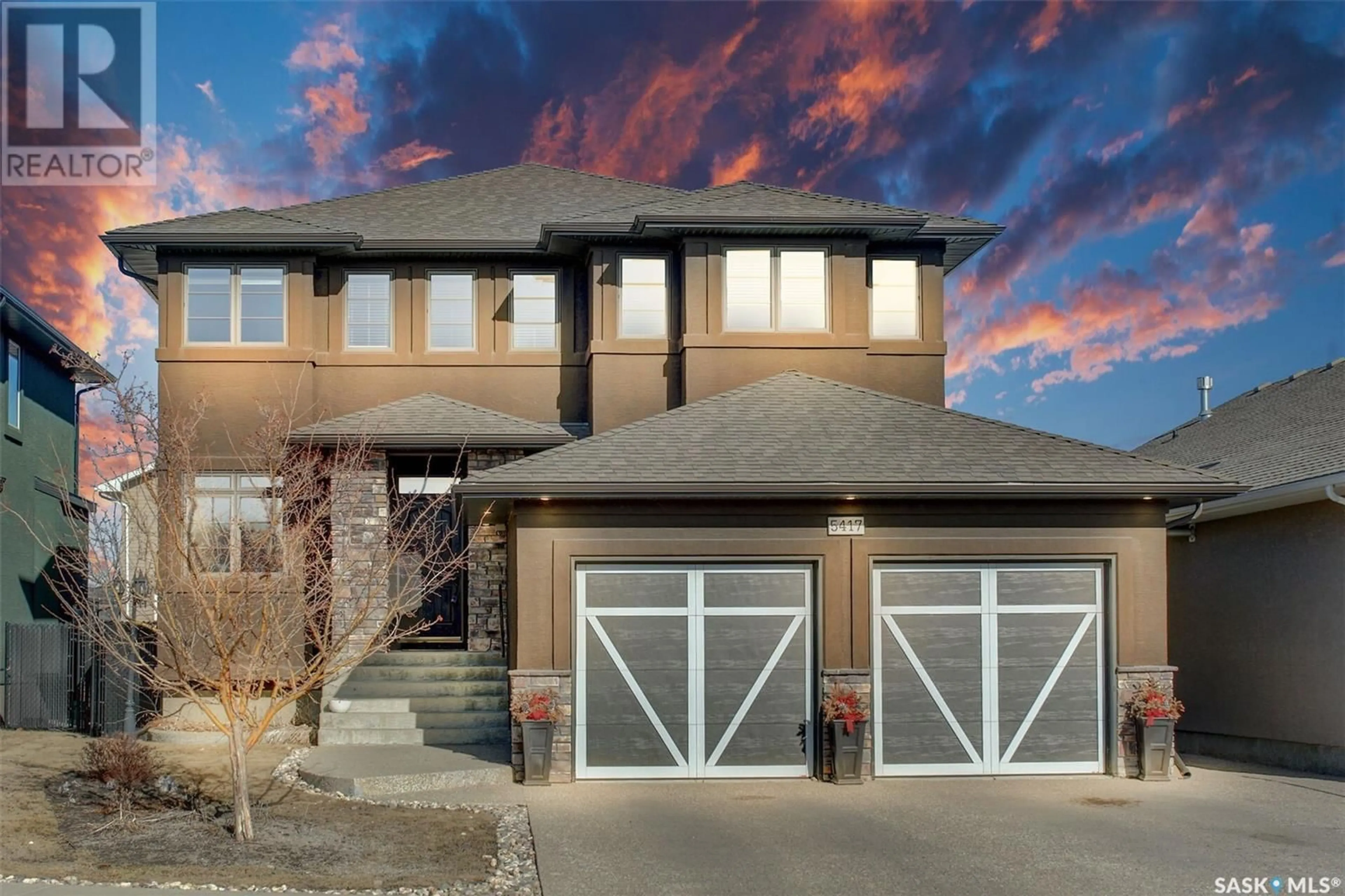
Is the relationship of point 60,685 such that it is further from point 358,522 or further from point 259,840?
point 259,840

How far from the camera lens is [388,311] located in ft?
57.8

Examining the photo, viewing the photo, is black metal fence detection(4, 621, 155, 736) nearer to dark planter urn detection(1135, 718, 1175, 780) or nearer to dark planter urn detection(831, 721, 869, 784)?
dark planter urn detection(831, 721, 869, 784)

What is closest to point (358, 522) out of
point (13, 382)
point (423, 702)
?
point (423, 702)

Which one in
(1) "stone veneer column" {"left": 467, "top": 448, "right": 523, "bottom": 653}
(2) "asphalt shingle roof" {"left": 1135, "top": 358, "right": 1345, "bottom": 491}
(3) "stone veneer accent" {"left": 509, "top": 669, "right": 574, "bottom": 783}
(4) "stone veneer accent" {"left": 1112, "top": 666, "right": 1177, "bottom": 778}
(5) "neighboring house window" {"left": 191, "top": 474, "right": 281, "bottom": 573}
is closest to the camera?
(5) "neighboring house window" {"left": 191, "top": 474, "right": 281, "bottom": 573}

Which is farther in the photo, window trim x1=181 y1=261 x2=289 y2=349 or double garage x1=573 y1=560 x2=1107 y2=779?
window trim x1=181 y1=261 x2=289 y2=349

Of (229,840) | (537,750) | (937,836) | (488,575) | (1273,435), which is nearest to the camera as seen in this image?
(229,840)

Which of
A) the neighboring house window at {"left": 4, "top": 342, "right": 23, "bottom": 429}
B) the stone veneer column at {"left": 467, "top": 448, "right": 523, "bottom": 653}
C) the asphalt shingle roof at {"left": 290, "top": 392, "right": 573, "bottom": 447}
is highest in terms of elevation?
the neighboring house window at {"left": 4, "top": 342, "right": 23, "bottom": 429}

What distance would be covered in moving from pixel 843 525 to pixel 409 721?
5.75 metres

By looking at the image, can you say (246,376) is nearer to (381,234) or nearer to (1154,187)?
(381,234)

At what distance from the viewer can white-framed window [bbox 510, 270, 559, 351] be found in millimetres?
17719

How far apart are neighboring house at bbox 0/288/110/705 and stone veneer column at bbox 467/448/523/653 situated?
5.64m

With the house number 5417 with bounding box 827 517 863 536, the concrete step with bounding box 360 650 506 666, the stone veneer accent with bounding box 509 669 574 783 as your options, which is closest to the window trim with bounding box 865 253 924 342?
the house number 5417 with bounding box 827 517 863 536

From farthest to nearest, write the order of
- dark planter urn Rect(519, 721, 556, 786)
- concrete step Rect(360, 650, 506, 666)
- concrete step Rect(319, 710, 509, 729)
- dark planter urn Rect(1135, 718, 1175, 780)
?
concrete step Rect(360, 650, 506, 666), concrete step Rect(319, 710, 509, 729), dark planter urn Rect(1135, 718, 1175, 780), dark planter urn Rect(519, 721, 556, 786)

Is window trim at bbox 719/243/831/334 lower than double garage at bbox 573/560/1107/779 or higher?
higher
